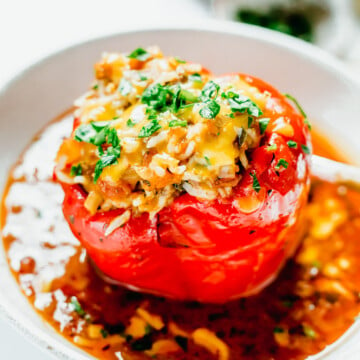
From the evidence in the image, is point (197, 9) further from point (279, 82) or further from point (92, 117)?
point (92, 117)

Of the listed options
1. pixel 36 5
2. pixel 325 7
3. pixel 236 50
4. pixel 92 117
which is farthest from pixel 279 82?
pixel 36 5

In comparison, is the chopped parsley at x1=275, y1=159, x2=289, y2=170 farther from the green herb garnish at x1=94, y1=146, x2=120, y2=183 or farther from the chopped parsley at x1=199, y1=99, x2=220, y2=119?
the green herb garnish at x1=94, y1=146, x2=120, y2=183

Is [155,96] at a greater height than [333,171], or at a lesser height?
greater

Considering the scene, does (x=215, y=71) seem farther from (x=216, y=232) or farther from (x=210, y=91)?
(x=216, y=232)

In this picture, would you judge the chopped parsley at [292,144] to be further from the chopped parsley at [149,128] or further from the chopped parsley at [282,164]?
the chopped parsley at [149,128]

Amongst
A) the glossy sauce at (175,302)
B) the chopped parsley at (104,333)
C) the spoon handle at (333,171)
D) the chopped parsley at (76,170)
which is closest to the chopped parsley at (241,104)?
the chopped parsley at (76,170)

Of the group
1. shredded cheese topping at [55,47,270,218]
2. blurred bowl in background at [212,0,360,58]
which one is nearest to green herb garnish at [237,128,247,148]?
shredded cheese topping at [55,47,270,218]

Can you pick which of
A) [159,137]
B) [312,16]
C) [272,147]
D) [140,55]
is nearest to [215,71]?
[140,55]
